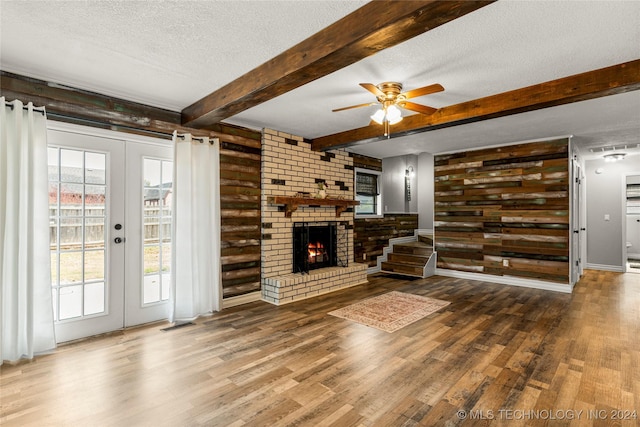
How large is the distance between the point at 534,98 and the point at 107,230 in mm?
4678

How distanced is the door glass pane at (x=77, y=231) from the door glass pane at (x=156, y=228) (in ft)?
1.41

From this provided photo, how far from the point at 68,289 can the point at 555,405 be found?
171 inches

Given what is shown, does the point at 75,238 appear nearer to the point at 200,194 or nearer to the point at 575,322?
the point at 200,194

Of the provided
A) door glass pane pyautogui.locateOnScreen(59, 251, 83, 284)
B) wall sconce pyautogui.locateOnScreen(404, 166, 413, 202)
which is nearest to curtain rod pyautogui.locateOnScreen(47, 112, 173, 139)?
door glass pane pyautogui.locateOnScreen(59, 251, 83, 284)

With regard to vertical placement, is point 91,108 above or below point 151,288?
above

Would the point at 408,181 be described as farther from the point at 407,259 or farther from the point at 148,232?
the point at 148,232

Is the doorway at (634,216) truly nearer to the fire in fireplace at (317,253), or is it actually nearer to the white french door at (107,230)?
the fire in fireplace at (317,253)

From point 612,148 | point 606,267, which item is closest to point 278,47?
point 612,148

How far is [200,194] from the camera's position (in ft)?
13.3

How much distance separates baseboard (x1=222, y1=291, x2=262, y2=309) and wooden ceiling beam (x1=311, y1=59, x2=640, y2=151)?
2.91 meters

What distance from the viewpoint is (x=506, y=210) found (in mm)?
5883

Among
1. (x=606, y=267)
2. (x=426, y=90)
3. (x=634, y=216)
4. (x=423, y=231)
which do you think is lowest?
(x=606, y=267)

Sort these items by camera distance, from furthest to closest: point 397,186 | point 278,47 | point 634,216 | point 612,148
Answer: point 634,216 → point 397,186 → point 612,148 → point 278,47

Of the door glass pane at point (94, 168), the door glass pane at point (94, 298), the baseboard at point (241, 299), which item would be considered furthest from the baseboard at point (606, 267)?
the door glass pane at point (94, 168)
